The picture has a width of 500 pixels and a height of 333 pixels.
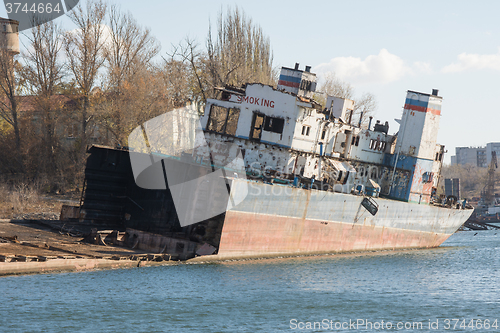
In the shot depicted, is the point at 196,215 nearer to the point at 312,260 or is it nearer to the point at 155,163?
the point at 155,163

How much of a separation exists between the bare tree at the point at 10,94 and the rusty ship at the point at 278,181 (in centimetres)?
2406

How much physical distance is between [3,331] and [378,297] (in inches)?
522

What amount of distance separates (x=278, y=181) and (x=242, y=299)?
915 centimetres

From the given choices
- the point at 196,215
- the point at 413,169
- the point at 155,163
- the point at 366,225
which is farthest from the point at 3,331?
the point at 413,169

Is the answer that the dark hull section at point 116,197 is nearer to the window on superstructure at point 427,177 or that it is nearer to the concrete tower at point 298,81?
the concrete tower at point 298,81

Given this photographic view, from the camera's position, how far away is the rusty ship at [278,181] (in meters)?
23.4

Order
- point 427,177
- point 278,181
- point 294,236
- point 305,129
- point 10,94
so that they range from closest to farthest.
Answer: point 278,181 → point 294,236 → point 305,129 → point 427,177 → point 10,94

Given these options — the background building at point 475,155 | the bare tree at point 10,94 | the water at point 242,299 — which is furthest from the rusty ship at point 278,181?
the background building at point 475,155

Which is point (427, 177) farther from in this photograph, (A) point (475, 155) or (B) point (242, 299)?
(A) point (475, 155)

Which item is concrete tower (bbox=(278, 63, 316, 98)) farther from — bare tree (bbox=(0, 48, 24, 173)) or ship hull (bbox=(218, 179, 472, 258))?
bare tree (bbox=(0, 48, 24, 173))

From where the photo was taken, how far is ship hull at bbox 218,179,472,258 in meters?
23.6

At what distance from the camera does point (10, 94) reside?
45.9 meters

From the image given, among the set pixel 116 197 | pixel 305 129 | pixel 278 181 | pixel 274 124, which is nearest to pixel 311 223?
pixel 278 181

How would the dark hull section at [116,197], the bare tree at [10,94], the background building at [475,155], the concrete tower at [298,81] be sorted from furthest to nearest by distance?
the background building at [475,155] → the bare tree at [10,94] → the concrete tower at [298,81] → the dark hull section at [116,197]
